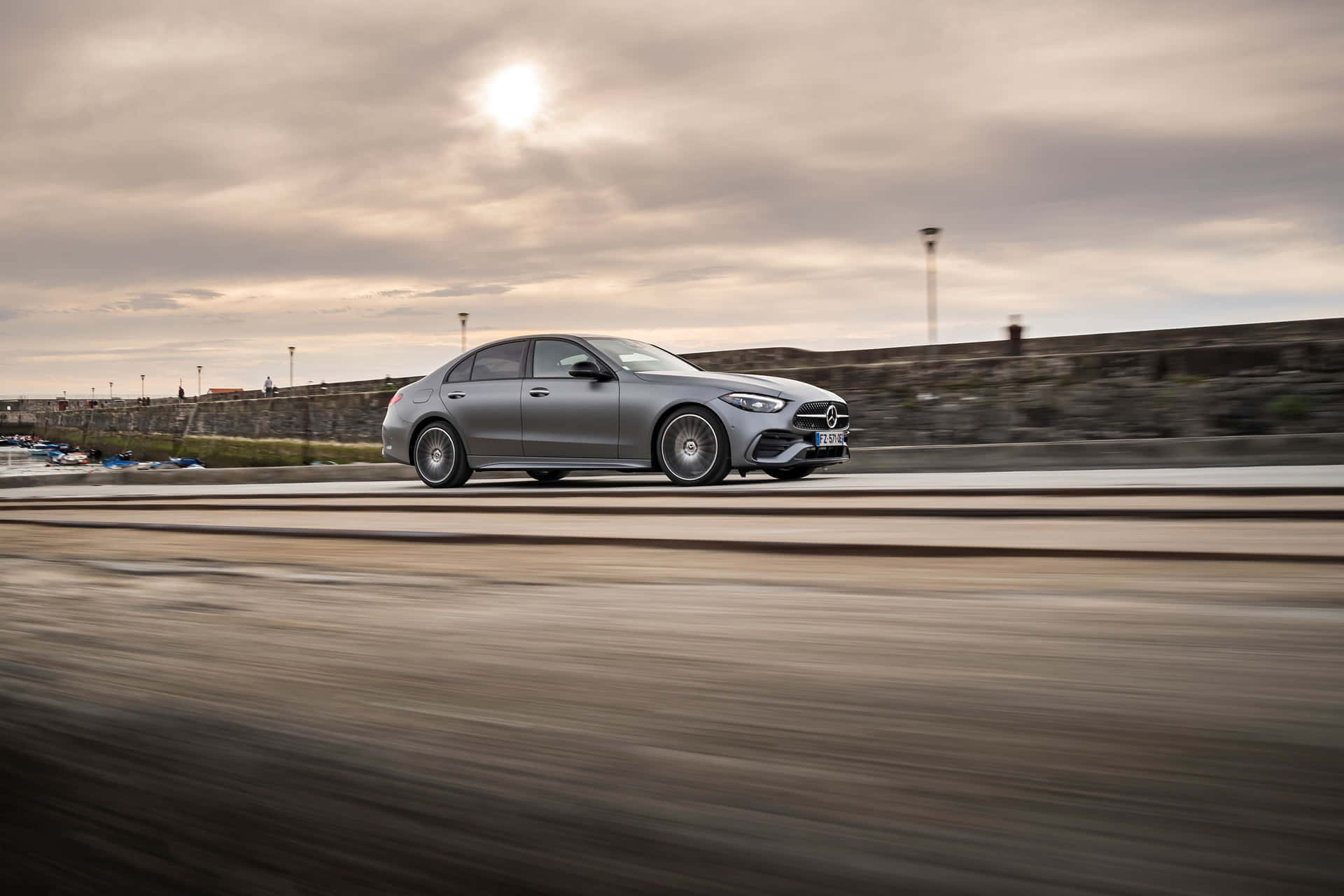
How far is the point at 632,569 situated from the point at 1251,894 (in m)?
1.40

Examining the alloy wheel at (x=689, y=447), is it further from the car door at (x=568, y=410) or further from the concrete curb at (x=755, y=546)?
the concrete curb at (x=755, y=546)

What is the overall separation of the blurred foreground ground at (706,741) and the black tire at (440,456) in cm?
784

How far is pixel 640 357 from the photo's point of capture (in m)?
9.06

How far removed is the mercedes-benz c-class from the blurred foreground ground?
21.4 feet

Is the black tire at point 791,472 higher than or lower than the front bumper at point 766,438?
lower

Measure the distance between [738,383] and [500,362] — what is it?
2458 mm

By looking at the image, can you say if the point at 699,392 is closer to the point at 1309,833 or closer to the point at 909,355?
the point at 1309,833

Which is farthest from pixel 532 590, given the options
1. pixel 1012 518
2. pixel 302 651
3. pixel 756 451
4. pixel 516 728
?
pixel 756 451

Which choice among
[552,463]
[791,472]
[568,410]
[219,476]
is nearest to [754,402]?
[791,472]

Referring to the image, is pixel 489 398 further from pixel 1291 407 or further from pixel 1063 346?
pixel 1063 346

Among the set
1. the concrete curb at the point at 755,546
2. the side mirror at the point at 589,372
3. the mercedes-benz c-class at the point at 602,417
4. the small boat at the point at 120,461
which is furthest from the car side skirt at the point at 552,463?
the small boat at the point at 120,461

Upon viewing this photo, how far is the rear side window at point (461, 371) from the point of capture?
9711mm

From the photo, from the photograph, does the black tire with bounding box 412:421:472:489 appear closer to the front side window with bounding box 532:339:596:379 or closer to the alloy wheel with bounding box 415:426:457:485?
the alloy wheel with bounding box 415:426:457:485

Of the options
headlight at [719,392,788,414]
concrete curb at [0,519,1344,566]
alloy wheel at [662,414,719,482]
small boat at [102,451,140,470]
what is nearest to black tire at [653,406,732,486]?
alloy wheel at [662,414,719,482]
